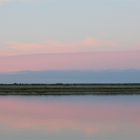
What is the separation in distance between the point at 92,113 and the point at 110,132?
329 inches

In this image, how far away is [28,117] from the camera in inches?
959

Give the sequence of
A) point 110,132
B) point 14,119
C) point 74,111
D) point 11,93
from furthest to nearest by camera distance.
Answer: point 11,93 < point 74,111 < point 14,119 < point 110,132

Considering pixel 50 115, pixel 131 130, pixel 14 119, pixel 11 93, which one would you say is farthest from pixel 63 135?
pixel 11 93

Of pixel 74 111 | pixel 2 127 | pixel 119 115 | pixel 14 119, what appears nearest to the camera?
pixel 2 127

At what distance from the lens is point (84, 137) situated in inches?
682

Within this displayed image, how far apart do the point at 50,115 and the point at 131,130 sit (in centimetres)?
760

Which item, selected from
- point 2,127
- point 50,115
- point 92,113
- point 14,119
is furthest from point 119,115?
point 2,127

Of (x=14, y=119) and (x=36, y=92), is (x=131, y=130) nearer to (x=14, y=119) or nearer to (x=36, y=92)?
(x=14, y=119)

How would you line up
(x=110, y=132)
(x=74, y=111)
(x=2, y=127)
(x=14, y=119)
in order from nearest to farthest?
1. (x=110, y=132)
2. (x=2, y=127)
3. (x=14, y=119)
4. (x=74, y=111)

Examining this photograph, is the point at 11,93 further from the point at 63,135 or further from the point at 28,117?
the point at 63,135

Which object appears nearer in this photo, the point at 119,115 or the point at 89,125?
the point at 89,125

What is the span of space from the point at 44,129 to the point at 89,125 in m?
2.41

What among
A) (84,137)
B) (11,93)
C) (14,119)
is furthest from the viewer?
(11,93)

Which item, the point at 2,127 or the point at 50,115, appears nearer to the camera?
the point at 2,127
